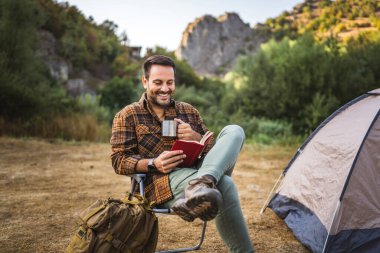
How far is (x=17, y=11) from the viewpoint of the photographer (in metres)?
10.9

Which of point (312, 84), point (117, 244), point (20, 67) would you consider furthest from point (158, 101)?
point (312, 84)

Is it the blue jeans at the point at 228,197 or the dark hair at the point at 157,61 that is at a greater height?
the dark hair at the point at 157,61

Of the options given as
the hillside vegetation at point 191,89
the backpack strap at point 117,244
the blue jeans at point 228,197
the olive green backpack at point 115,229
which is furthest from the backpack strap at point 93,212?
the hillside vegetation at point 191,89

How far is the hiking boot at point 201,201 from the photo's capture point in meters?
1.72

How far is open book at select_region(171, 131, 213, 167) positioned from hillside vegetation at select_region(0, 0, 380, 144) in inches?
336

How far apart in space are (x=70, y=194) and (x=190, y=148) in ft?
10.5

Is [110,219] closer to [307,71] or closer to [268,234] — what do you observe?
[268,234]

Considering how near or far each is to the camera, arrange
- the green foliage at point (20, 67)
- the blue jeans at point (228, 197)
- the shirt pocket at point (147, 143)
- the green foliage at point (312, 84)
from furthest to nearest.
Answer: the green foliage at point (312, 84) < the green foliage at point (20, 67) < the shirt pocket at point (147, 143) < the blue jeans at point (228, 197)

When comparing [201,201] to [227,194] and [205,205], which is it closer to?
[205,205]

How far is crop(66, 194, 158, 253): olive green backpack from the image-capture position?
5.90 ft

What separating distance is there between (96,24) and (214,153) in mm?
26988

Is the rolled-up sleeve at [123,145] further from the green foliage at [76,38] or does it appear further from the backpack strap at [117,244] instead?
the green foliage at [76,38]

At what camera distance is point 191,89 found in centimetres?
1950

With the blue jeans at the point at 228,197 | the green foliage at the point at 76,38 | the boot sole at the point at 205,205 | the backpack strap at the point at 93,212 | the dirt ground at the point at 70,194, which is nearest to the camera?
the boot sole at the point at 205,205
